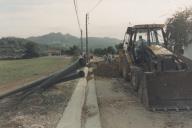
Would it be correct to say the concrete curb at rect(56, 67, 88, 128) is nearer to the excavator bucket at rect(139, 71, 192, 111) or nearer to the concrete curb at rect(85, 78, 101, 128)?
the concrete curb at rect(85, 78, 101, 128)

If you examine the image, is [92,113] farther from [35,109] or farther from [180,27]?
[180,27]

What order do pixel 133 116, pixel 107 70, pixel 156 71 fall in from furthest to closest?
pixel 107 70 → pixel 156 71 → pixel 133 116

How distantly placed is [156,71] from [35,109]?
367cm

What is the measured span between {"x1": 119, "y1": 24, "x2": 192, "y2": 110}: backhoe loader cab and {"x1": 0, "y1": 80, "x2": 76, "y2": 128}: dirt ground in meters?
2.48

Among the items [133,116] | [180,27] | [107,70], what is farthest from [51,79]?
[180,27]

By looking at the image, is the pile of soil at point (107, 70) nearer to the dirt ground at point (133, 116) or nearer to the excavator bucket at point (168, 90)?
the dirt ground at point (133, 116)

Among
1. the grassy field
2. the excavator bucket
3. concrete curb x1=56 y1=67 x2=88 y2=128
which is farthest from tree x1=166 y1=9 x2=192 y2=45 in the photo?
the excavator bucket

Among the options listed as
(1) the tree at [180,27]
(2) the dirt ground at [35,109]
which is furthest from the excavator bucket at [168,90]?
(1) the tree at [180,27]

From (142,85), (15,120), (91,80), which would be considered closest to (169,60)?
(142,85)

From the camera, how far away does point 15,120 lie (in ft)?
34.7

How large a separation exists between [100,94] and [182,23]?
1356cm

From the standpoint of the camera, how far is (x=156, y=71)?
13.0m

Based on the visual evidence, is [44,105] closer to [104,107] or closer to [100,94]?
[104,107]

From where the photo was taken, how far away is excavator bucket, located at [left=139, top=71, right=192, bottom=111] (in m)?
12.2
